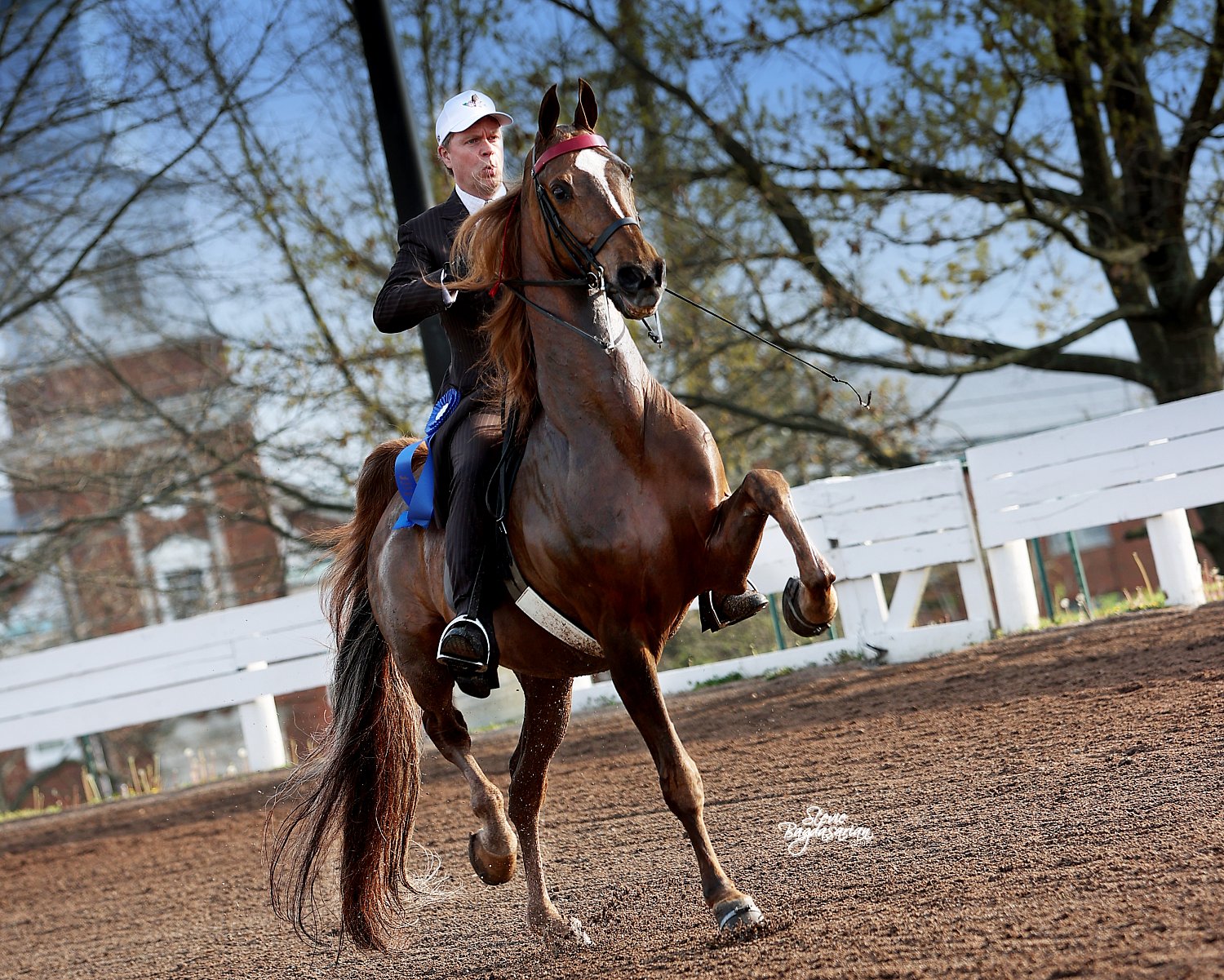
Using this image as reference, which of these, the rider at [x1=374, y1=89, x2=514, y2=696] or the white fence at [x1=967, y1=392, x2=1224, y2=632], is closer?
the rider at [x1=374, y1=89, x2=514, y2=696]

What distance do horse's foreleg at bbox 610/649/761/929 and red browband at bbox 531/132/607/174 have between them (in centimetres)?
164

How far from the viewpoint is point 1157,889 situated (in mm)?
3428

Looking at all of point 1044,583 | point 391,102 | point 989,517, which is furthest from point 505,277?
point 1044,583

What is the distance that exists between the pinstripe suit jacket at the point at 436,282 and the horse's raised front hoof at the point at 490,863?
5.99ft

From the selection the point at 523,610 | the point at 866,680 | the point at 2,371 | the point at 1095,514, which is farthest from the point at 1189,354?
the point at 2,371

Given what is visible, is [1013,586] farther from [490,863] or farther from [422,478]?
[490,863]

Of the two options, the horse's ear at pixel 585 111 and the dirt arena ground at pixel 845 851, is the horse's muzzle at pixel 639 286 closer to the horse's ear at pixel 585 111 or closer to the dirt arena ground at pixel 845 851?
the horse's ear at pixel 585 111

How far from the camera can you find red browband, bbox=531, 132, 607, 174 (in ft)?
13.4

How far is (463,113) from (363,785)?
291cm

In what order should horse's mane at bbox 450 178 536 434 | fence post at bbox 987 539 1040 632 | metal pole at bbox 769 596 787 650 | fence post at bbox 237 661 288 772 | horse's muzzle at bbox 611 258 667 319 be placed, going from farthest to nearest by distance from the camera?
fence post at bbox 237 661 288 772 < metal pole at bbox 769 596 787 650 < fence post at bbox 987 539 1040 632 < horse's mane at bbox 450 178 536 434 < horse's muzzle at bbox 611 258 667 319

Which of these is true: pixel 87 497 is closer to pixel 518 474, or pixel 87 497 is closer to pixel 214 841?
pixel 214 841

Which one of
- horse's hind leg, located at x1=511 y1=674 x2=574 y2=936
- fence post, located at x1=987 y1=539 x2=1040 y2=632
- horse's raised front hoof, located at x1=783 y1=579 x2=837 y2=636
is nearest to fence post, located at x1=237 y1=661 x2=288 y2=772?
fence post, located at x1=987 y1=539 x2=1040 y2=632

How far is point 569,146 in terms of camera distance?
13.4 ft

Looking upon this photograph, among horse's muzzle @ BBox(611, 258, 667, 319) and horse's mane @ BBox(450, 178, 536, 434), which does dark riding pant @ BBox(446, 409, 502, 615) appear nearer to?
horse's mane @ BBox(450, 178, 536, 434)
